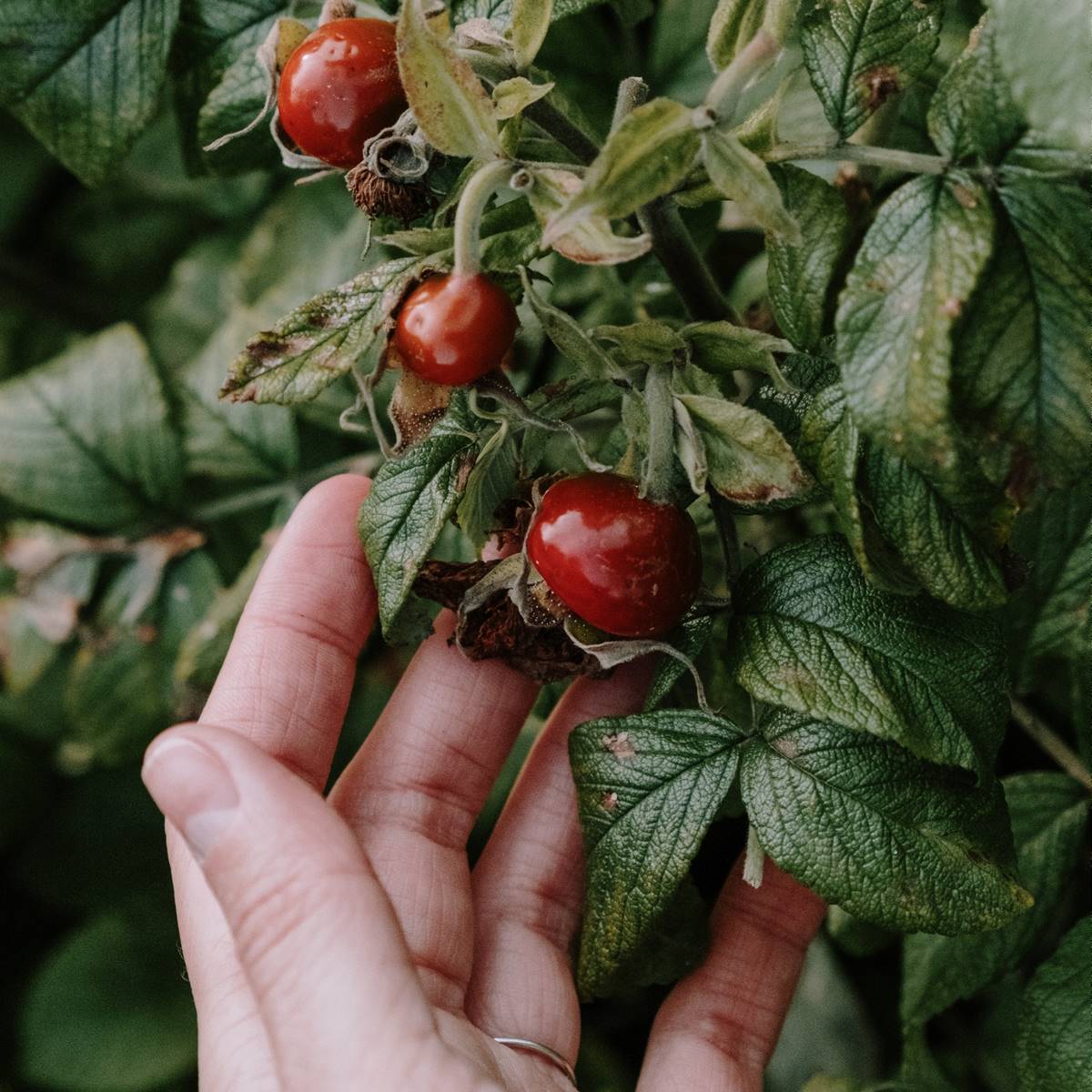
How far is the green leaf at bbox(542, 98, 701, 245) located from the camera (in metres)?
0.79

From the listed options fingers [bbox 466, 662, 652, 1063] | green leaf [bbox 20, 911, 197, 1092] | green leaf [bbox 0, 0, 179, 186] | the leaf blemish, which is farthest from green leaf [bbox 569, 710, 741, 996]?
green leaf [bbox 20, 911, 197, 1092]

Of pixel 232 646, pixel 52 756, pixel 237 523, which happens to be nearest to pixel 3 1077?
pixel 52 756

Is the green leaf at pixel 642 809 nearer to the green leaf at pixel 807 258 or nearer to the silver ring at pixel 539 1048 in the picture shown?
the silver ring at pixel 539 1048

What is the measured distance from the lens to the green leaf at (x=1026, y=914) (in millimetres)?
1445

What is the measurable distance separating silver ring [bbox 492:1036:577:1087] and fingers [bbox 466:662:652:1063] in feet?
0.05

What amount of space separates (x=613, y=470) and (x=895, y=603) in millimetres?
306

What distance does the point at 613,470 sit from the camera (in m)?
1.09

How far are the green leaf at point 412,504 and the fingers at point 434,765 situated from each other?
1.29 ft

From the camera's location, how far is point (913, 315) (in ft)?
2.80

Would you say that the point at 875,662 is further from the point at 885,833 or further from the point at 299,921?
the point at 299,921

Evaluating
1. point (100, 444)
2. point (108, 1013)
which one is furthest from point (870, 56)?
point (108, 1013)

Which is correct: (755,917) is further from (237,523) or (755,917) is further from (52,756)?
(52,756)

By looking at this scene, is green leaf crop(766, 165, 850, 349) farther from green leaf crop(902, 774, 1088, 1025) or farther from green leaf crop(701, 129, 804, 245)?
green leaf crop(902, 774, 1088, 1025)

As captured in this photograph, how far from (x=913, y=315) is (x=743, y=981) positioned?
1090 millimetres
